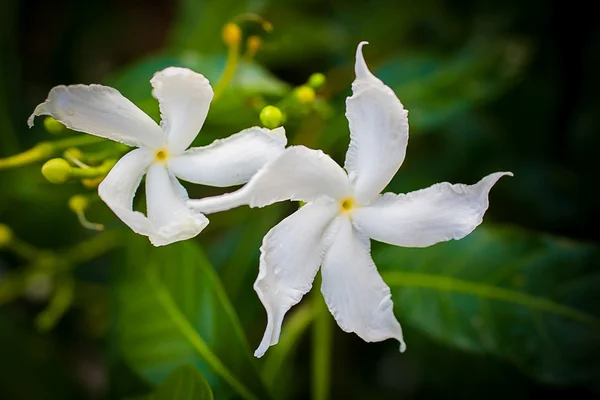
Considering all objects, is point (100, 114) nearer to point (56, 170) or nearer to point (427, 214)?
point (56, 170)

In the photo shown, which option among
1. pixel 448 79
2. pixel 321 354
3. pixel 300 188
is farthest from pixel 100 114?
pixel 448 79

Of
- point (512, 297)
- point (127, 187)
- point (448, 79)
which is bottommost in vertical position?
point (512, 297)

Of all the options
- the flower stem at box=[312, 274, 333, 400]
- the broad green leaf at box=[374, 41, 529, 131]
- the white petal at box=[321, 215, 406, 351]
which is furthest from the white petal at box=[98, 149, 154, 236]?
the broad green leaf at box=[374, 41, 529, 131]

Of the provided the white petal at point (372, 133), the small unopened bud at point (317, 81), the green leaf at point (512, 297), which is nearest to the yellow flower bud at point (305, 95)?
the small unopened bud at point (317, 81)

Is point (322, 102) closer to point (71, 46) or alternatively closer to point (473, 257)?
point (473, 257)

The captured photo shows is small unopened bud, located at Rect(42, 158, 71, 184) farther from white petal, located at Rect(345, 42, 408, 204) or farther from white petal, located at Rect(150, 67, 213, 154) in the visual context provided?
white petal, located at Rect(345, 42, 408, 204)
